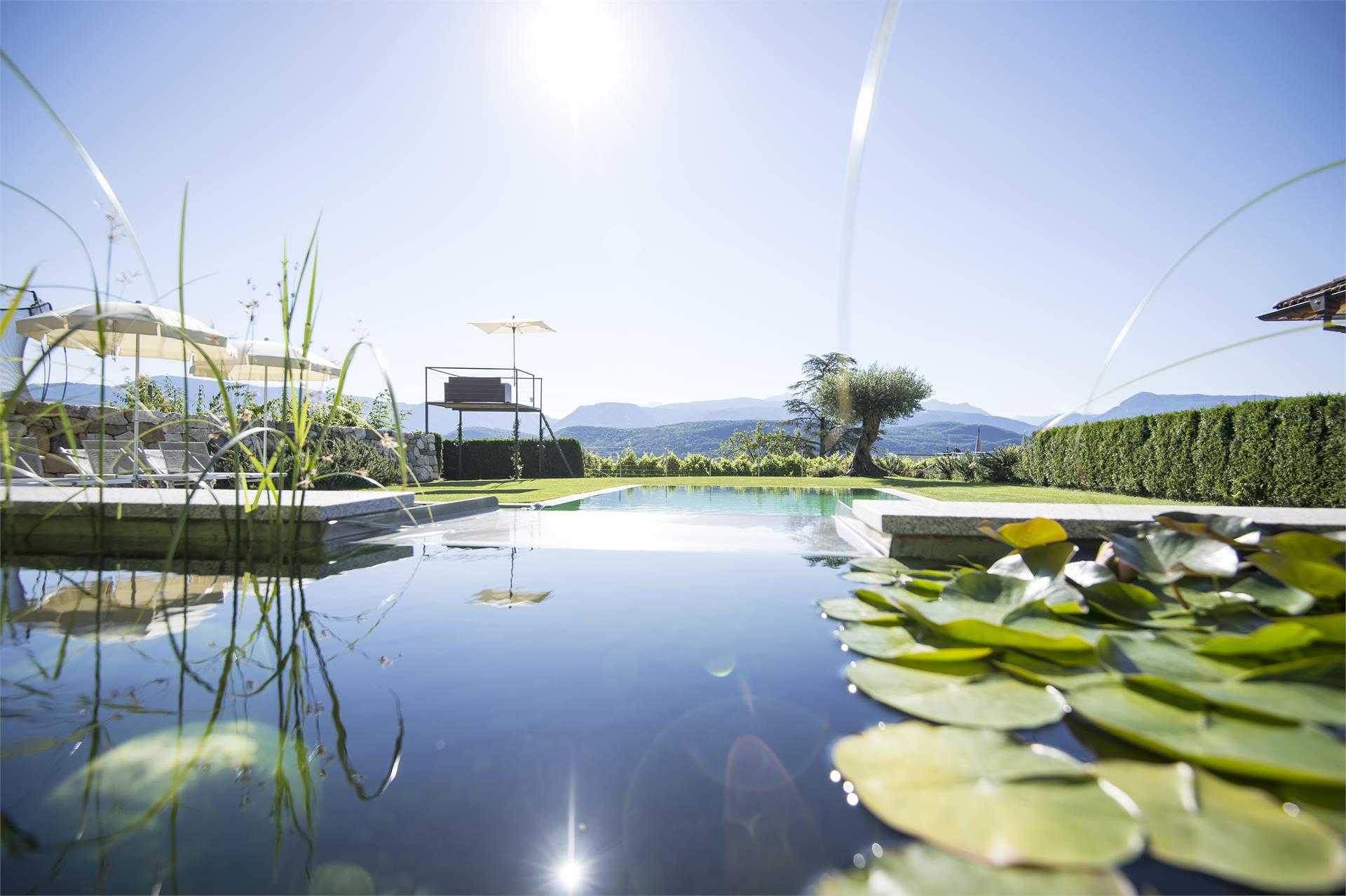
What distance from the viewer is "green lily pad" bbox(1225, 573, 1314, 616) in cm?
159

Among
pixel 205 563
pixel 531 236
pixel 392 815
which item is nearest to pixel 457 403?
pixel 531 236

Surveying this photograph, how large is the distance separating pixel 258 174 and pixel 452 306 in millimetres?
11765

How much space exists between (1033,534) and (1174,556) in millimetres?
482

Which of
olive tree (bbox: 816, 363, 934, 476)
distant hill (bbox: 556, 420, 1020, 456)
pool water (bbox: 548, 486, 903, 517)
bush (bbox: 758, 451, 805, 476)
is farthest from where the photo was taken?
distant hill (bbox: 556, 420, 1020, 456)

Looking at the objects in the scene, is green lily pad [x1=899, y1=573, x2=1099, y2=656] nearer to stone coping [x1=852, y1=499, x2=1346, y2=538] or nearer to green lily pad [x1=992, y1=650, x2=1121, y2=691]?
green lily pad [x1=992, y1=650, x2=1121, y2=691]

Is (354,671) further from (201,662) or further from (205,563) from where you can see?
(205,563)

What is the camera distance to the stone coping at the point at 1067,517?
2.68m

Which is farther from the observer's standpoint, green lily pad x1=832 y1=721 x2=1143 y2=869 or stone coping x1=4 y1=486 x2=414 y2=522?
stone coping x1=4 y1=486 x2=414 y2=522

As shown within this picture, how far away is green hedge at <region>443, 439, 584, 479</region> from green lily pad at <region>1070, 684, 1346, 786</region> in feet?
52.0

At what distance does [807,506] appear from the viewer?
28.3 ft

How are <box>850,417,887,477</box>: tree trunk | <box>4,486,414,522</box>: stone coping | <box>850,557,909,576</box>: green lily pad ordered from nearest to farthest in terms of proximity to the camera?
<box>850,557,909,576</box>: green lily pad → <box>4,486,414,522</box>: stone coping → <box>850,417,887,477</box>: tree trunk

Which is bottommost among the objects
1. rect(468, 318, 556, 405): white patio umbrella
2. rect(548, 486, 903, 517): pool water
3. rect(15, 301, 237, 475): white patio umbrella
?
rect(548, 486, 903, 517): pool water

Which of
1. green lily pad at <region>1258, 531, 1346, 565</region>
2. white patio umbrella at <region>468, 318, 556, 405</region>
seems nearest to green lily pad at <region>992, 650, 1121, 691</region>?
green lily pad at <region>1258, 531, 1346, 565</region>

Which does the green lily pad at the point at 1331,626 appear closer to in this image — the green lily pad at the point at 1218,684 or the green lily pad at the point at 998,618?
the green lily pad at the point at 1218,684
